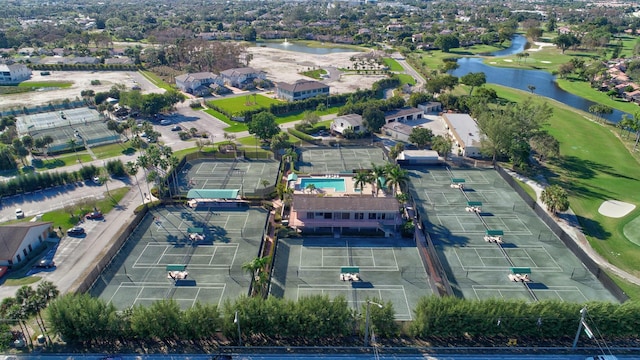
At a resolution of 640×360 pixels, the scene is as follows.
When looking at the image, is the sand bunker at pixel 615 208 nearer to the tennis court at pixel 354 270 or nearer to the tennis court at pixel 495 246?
the tennis court at pixel 495 246

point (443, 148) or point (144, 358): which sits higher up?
point (443, 148)

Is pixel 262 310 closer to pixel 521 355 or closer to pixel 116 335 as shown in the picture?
pixel 116 335

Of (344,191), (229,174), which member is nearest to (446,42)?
(344,191)

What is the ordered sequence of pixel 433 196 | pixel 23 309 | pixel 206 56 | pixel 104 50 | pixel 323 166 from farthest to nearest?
pixel 104 50, pixel 206 56, pixel 323 166, pixel 433 196, pixel 23 309

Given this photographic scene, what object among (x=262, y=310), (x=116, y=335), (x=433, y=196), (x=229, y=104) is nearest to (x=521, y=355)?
(x=262, y=310)

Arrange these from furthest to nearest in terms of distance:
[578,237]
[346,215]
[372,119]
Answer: [372,119], [578,237], [346,215]

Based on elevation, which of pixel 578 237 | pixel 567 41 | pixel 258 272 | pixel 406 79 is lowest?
pixel 578 237

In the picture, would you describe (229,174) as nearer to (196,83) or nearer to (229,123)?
(229,123)
